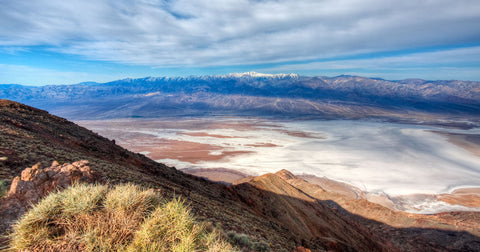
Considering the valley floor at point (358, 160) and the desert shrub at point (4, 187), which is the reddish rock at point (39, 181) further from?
the valley floor at point (358, 160)

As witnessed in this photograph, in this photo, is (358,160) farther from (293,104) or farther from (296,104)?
(293,104)

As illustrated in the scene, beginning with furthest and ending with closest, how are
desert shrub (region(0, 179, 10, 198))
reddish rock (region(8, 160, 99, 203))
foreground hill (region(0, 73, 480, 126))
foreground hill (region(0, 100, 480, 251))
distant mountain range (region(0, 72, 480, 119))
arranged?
distant mountain range (region(0, 72, 480, 119)) < foreground hill (region(0, 73, 480, 126)) < foreground hill (region(0, 100, 480, 251)) < desert shrub (region(0, 179, 10, 198)) < reddish rock (region(8, 160, 99, 203))

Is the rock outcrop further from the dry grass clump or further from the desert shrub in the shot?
the dry grass clump

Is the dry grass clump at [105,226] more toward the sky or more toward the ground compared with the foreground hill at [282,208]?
more toward the sky

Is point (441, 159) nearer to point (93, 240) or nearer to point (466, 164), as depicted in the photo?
point (466, 164)

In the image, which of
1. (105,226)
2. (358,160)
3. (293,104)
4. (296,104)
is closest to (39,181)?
(105,226)

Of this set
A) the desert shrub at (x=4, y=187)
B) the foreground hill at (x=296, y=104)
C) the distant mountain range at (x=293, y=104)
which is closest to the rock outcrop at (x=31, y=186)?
the desert shrub at (x=4, y=187)

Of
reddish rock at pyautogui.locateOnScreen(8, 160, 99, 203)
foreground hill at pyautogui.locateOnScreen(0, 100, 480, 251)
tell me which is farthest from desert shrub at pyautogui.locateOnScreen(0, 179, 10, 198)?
foreground hill at pyautogui.locateOnScreen(0, 100, 480, 251)

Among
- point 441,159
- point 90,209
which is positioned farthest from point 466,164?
point 90,209
